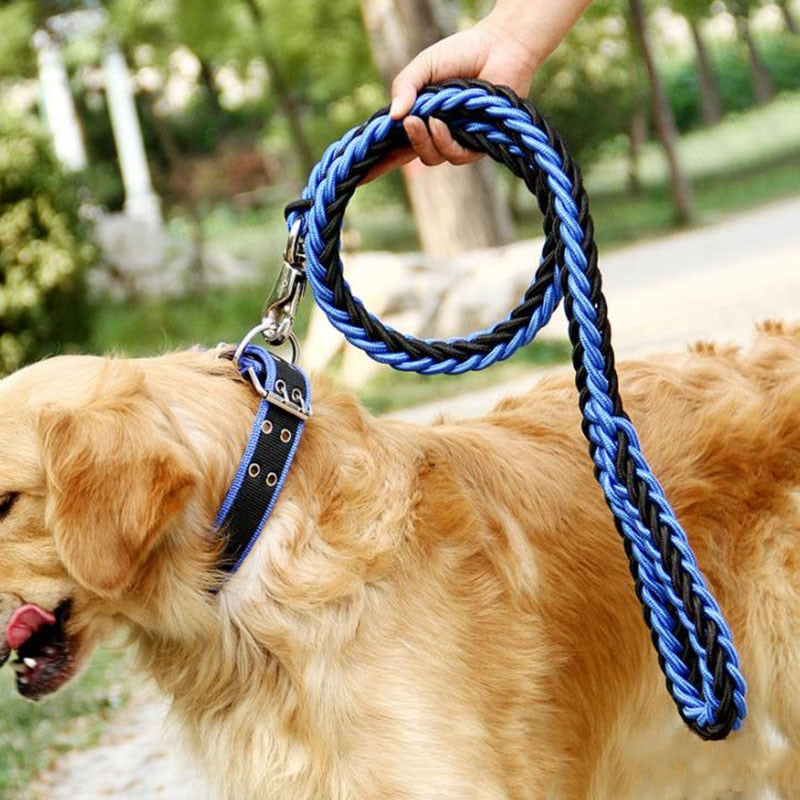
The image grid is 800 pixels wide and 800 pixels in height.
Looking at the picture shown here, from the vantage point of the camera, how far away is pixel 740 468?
12.2ft

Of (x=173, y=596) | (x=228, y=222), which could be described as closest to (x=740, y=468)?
(x=173, y=596)

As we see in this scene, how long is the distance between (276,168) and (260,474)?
43173 mm

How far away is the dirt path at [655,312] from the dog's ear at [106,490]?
2.53 feet

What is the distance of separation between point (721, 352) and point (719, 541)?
0.69 meters

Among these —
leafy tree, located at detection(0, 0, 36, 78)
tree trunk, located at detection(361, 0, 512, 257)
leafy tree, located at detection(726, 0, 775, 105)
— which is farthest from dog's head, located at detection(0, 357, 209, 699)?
leafy tree, located at detection(726, 0, 775, 105)

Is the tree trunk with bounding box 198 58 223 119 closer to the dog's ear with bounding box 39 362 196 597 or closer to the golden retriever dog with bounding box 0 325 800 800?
the golden retriever dog with bounding box 0 325 800 800

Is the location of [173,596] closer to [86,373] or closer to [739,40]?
[86,373]

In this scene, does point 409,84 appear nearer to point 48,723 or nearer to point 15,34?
point 48,723

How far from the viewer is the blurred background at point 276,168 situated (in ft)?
47.1

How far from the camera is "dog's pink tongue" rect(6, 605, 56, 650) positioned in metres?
3.08

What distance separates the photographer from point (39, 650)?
3184 mm

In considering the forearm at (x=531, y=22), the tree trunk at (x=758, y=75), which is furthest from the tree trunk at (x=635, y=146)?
the forearm at (x=531, y=22)

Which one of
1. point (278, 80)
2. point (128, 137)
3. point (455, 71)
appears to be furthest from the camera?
point (128, 137)

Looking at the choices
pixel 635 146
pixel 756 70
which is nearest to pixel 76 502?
pixel 635 146
